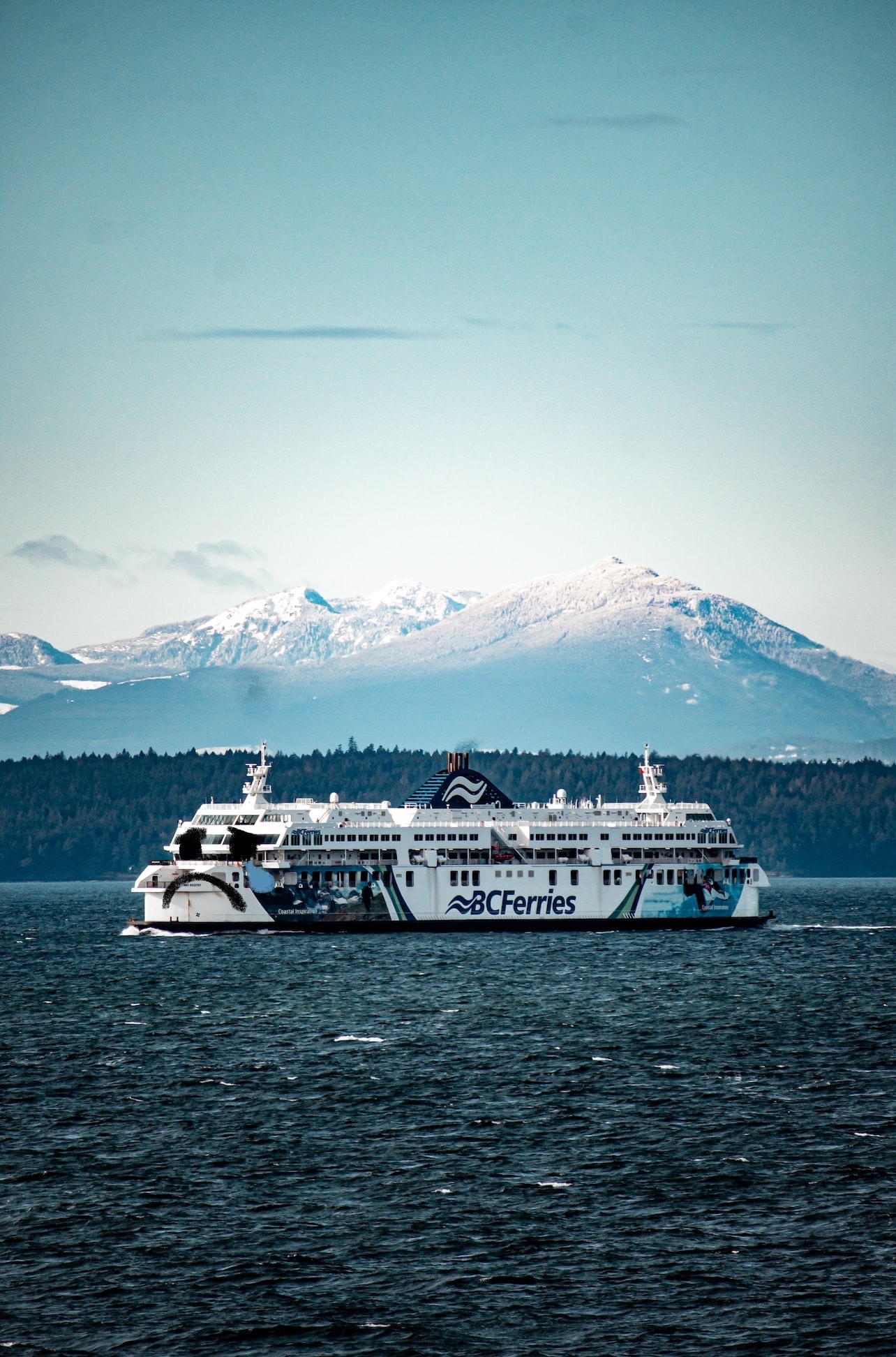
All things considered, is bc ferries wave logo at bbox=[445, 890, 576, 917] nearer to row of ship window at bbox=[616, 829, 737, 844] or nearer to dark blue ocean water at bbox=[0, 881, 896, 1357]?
row of ship window at bbox=[616, 829, 737, 844]

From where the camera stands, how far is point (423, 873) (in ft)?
350

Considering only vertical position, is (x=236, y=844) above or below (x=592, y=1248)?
above

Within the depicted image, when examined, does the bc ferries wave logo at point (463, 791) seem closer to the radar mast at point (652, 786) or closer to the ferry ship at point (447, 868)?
the ferry ship at point (447, 868)

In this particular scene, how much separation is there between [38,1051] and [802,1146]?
27744 millimetres

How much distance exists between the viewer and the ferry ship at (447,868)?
340 feet

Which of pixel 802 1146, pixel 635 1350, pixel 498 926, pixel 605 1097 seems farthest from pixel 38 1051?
pixel 498 926

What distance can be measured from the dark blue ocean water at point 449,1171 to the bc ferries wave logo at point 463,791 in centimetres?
3463

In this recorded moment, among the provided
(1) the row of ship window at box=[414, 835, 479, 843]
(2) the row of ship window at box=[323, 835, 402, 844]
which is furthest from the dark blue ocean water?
(1) the row of ship window at box=[414, 835, 479, 843]

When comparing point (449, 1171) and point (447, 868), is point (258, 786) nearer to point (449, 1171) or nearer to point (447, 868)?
point (447, 868)

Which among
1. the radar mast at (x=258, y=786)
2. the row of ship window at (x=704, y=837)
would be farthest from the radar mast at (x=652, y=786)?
the radar mast at (x=258, y=786)

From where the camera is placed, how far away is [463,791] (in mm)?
112500

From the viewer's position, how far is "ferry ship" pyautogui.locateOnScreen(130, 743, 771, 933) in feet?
340

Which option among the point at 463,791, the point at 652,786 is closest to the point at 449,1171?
the point at 463,791

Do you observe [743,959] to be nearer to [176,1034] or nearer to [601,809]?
[601,809]
